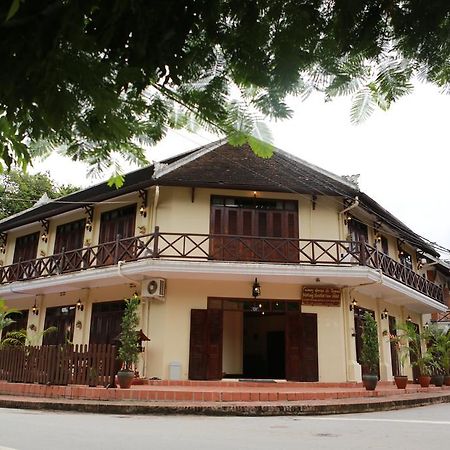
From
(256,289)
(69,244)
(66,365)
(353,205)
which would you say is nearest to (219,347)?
(256,289)

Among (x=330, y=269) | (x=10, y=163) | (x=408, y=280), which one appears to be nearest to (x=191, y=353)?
(x=330, y=269)

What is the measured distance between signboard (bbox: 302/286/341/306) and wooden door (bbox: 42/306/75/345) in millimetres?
8377

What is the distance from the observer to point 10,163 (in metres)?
2.57

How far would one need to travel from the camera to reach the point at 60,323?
18234 mm

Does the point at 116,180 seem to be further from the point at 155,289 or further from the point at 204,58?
the point at 155,289

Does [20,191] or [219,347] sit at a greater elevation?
[20,191]

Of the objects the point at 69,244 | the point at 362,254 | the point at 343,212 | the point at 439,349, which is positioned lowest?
the point at 439,349

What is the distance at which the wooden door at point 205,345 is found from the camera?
14312 mm

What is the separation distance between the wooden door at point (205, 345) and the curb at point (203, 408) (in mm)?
4486

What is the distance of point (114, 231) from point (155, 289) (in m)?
3.59

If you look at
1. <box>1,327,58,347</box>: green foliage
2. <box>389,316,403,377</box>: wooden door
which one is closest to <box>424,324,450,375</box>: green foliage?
<box>389,316,403,377</box>: wooden door

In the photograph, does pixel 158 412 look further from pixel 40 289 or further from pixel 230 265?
pixel 40 289

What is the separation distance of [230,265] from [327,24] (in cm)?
1190

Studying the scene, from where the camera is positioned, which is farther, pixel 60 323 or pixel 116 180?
pixel 60 323
